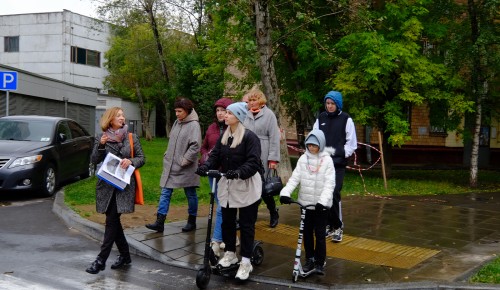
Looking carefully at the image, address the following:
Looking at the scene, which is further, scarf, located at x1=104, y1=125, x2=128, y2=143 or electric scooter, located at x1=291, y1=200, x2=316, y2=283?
scarf, located at x1=104, y1=125, x2=128, y2=143

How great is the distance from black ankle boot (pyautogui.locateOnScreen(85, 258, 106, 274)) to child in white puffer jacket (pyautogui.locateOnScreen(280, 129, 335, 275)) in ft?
7.00

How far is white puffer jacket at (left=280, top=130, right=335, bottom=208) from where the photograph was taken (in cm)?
560

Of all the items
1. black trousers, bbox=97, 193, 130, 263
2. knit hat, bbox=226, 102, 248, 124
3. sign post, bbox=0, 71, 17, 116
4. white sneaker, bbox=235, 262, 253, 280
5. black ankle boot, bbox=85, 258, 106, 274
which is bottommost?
black ankle boot, bbox=85, 258, 106, 274

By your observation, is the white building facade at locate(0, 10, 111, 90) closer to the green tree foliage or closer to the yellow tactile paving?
→ the green tree foliage

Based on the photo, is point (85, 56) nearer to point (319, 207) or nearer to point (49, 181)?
point (49, 181)

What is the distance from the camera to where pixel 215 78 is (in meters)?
33.4

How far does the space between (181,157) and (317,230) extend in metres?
2.53

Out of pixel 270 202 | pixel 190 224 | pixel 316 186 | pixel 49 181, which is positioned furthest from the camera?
pixel 49 181

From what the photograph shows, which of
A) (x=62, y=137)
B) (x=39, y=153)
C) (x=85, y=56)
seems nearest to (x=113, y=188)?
(x=39, y=153)

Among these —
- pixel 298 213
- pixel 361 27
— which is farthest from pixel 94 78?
pixel 298 213

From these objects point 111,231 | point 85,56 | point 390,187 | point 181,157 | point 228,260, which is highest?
point 85,56

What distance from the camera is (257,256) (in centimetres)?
604

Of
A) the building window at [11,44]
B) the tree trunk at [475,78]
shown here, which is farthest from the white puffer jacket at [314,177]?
the building window at [11,44]

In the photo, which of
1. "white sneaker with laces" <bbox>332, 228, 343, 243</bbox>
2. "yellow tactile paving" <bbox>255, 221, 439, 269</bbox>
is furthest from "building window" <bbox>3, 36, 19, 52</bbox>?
"white sneaker with laces" <bbox>332, 228, 343, 243</bbox>
